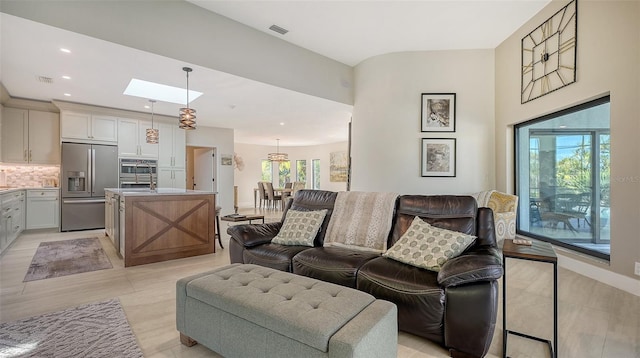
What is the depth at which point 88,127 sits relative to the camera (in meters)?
5.82

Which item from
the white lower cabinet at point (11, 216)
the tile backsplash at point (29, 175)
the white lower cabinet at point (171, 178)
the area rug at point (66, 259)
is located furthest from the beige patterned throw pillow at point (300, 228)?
the tile backsplash at point (29, 175)

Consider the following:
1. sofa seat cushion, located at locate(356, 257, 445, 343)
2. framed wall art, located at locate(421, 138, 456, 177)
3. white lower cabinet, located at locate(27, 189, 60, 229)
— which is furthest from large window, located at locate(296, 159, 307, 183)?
sofa seat cushion, located at locate(356, 257, 445, 343)

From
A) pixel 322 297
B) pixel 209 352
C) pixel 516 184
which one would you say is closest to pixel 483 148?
pixel 516 184

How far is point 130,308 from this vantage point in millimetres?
2365

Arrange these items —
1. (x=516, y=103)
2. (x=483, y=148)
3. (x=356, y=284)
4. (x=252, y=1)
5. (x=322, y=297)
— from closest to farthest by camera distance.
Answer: (x=322, y=297) → (x=356, y=284) → (x=252, y=1) → (x=516, y=103) → (x=483, y=148)

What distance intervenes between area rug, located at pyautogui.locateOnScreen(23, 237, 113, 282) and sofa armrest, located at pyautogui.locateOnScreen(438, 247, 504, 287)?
372 centimetres

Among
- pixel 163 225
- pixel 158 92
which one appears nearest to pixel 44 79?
pixel 158 92

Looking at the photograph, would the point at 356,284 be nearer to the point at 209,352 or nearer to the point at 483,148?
the point at 209,352

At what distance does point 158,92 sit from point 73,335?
4602 mm

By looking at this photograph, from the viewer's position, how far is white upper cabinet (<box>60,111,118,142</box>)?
5590 millimetres

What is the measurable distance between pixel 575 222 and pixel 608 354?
239cm

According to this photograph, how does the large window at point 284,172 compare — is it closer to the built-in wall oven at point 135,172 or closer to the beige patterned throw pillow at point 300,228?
the built-in wall oven at point 135,172

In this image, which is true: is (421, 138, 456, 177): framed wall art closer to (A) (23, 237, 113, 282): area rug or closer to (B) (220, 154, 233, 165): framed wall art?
(A) (23, 237, 113, 282): area rug

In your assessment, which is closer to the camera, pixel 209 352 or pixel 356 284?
pixel 209 352
